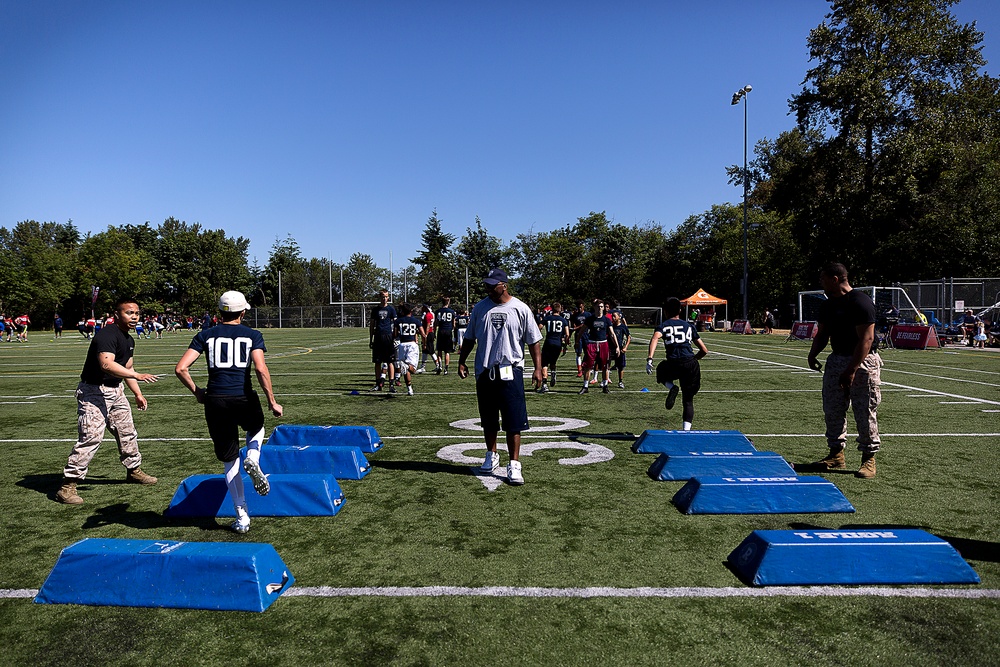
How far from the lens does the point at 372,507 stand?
6.08 metres

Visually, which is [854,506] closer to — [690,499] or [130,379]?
[690,499]

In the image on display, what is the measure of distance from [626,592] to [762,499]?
2120mm

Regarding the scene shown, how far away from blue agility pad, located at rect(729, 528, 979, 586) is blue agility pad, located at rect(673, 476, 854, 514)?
1378 mm

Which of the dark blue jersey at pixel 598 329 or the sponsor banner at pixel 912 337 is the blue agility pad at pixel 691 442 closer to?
the dark blue jersey at pixel 598 329

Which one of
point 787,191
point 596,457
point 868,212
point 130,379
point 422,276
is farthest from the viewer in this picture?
point 422,276

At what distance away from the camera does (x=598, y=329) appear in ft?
48.3

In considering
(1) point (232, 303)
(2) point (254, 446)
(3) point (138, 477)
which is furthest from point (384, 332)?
(2) point (254, 446)

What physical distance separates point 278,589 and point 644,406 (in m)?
9.28

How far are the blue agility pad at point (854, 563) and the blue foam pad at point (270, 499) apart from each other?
3383 mm

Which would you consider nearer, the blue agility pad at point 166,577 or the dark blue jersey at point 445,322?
the blue agility pad at point 166,577

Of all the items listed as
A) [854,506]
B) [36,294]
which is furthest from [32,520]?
[36,294]

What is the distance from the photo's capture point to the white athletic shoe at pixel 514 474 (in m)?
6.80

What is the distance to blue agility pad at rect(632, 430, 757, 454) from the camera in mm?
7738

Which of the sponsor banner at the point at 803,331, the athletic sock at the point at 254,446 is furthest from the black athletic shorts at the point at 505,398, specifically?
the sponsor banner at the point at 803,331
